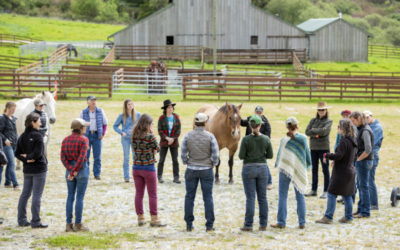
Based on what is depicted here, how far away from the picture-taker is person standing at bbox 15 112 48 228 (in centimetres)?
782

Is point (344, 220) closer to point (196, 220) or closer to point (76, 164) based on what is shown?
point (196, 220)

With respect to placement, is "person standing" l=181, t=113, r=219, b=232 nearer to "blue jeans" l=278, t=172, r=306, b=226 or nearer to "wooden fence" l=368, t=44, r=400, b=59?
"blue jeans" l=278, t=172, r=306, b=226

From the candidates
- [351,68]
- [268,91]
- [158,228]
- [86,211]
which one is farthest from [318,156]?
[351,68]

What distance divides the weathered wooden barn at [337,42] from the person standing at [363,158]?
3969 cm

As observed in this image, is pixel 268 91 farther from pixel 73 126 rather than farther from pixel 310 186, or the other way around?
pixel 73 126

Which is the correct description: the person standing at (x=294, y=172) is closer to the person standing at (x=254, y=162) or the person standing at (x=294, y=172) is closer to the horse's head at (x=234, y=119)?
the person standing at (x=254, y=162)

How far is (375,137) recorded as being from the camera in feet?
30.3

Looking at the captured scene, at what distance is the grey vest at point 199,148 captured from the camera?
7727 millimetres

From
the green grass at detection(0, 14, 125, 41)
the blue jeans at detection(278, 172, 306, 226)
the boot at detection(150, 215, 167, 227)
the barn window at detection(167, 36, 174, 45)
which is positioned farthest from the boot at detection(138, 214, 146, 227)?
the green grass at detection(0, 14, 125, 41)

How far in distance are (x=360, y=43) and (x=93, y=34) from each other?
118 ft

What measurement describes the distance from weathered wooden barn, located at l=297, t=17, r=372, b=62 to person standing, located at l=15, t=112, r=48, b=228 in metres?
41.7

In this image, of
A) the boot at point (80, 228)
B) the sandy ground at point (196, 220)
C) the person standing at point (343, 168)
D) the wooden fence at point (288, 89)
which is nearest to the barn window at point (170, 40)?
the wooden fence at point (288, 89)

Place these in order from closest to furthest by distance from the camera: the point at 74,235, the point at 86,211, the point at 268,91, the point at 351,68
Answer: the point at 74,235
the point at 86,211
the point at 268,91
the point at 351,68

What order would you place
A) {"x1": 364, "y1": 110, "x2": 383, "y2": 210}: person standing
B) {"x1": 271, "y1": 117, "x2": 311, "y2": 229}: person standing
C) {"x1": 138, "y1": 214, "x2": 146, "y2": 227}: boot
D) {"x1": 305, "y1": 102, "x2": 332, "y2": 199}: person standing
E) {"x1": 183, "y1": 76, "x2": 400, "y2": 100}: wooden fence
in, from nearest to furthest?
{"x1": 271, "y1": 117, "x2": 311, "y2": 229}: person standing
{"x1": 138, "y1": 214, "x2": 146, "y2": 227}: boot
{"x1": 364, "y1": 110, "x2": 383, "y2": 210}: person standing
{"x1": 305, "y1": 102, "x2": 332, "y2": 199}: person standing
{"x1": 183, "y1": 76, "x2": 400, "y2": 100}: wooden fence
